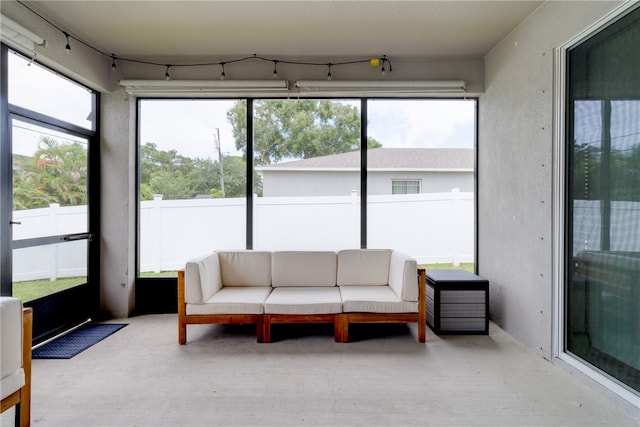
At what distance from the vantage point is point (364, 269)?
329 centimetres

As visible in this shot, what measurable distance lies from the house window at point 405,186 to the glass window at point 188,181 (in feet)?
5.66

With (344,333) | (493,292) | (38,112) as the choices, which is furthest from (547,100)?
(38,112)

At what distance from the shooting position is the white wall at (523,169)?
8.18 feet

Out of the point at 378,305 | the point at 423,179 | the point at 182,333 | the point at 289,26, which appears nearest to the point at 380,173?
the point at 423,179

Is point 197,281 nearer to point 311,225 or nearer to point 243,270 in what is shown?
point 243,270

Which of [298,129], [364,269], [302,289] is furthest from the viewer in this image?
[298,129]

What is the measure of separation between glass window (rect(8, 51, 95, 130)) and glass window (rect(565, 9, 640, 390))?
4.22m

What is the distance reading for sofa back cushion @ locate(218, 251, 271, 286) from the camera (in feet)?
10.9

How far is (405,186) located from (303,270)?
1510mm

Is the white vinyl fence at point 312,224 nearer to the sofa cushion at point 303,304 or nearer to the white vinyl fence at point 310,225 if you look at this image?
the white vinyl fence at point 310,225

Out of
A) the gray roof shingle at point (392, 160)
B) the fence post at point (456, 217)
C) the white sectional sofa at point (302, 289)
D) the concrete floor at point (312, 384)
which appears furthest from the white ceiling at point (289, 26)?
the concrete floor at point (312, 384)

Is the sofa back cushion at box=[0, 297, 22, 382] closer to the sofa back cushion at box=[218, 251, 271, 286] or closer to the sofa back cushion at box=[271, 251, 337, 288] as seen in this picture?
the sofa back cushion at box=[218, 251, 271, 286]

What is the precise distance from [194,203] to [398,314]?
250cm

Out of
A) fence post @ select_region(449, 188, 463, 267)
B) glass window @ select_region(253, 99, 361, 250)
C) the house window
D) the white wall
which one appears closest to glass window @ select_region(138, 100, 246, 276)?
glass window @ select_region(253, 99, 361, 250)
